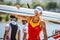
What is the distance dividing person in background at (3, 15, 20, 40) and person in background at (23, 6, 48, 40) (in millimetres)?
191

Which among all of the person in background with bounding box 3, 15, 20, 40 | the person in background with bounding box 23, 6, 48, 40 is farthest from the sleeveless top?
the person in background with bounding box 3, 15, 20, 40

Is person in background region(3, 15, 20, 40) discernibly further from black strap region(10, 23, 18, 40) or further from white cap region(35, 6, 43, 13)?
white cap region(35, 6, 43, 13)

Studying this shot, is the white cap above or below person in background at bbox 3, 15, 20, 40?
above

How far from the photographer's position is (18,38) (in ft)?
11.2

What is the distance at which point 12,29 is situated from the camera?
11.4 feet

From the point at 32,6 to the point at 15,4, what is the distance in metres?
0.32

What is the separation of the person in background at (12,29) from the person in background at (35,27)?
0.19 meters

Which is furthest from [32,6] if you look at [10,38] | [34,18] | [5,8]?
[10,38]

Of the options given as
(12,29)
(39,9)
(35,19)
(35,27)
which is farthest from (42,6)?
(12,29)

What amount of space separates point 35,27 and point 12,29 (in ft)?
1.50

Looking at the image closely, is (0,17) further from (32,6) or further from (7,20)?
(32,6)

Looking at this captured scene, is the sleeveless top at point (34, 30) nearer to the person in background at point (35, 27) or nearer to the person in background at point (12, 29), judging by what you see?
the person in background at point (35, 27)

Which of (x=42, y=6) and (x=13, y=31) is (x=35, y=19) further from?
(x=13, y=31)

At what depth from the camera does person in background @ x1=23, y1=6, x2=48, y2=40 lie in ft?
10.9
